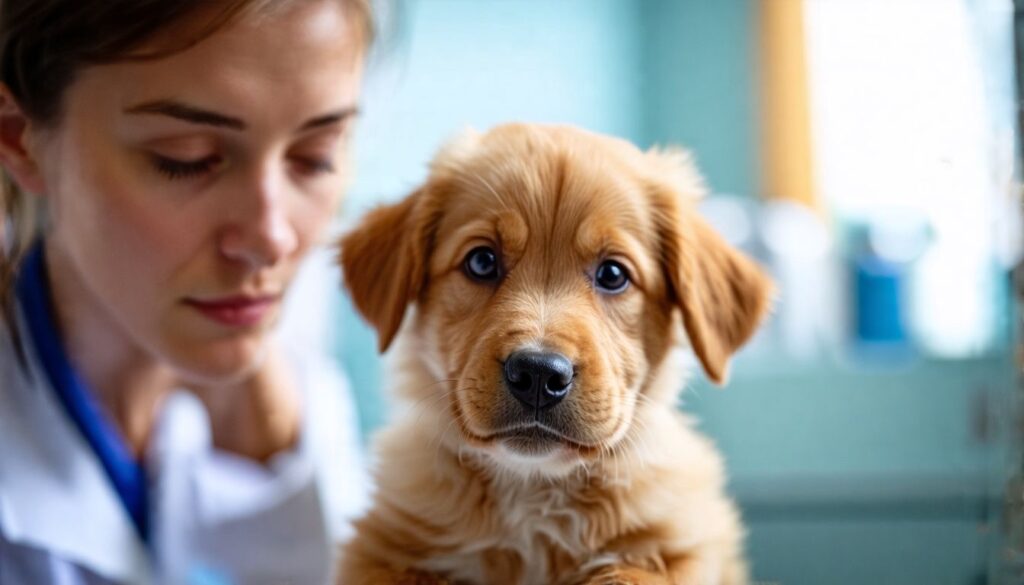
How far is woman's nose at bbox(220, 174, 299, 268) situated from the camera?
129cm

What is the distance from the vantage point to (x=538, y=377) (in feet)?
3.19

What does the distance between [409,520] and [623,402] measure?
0.28m

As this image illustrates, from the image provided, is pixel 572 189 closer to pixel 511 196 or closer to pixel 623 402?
pixel 511 196

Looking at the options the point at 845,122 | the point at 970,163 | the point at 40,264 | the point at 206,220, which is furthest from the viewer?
the point at 845,122

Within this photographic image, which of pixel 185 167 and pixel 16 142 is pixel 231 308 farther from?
pixel 16 142

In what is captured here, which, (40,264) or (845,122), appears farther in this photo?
(845,122)

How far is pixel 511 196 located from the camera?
114 cm

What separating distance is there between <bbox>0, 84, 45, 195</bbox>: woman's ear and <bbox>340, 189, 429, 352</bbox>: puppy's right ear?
0.50 metres

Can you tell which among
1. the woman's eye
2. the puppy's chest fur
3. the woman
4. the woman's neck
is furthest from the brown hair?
the puppy's chest fur

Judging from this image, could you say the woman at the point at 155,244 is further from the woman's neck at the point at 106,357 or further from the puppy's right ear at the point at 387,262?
the puppy's right ear at the point at 387,262

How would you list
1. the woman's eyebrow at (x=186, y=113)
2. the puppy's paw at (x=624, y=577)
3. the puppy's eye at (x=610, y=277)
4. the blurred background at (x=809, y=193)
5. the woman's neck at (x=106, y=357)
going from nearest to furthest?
the puppy's paw at (x=624, y=577) < the puppy's eye at (x=610, y=277) < the woman's eyebrow at (x=186, y=113) < the blurred background at (x=809, y=193) < the woman's neck at (x=106, y=357)

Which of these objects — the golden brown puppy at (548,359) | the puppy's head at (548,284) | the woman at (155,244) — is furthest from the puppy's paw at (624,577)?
the woman at (155,244)

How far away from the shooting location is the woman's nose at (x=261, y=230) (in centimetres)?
129

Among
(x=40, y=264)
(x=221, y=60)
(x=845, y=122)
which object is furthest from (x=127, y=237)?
(x=845, y=122)
